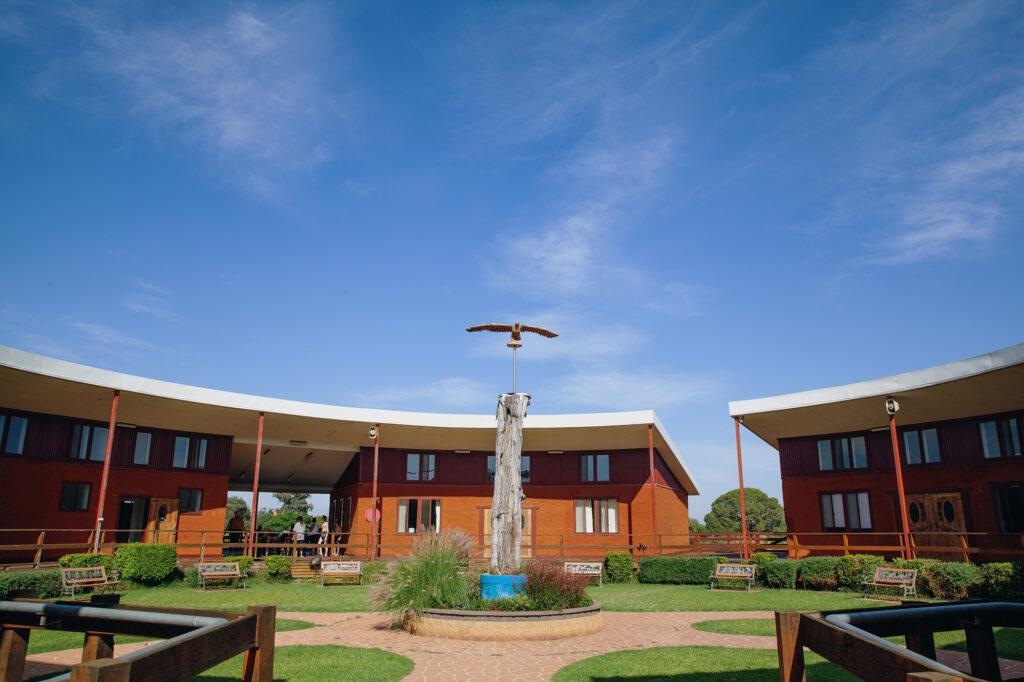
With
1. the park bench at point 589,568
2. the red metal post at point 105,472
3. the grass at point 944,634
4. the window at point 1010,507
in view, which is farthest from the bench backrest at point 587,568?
the red metal post at point 105,472

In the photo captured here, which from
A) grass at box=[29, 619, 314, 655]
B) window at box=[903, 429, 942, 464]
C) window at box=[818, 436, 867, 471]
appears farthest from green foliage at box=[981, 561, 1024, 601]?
grass at box=[29, 619, 314, 655]

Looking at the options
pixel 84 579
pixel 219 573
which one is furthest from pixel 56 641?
pixel 219 573

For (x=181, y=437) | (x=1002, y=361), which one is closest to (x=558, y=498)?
(x=181, y=437)

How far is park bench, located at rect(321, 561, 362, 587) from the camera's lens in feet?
61.8

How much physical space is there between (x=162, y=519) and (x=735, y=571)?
19050 mm

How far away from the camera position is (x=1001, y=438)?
20.8m

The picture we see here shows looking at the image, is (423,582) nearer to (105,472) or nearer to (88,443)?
(105,472)

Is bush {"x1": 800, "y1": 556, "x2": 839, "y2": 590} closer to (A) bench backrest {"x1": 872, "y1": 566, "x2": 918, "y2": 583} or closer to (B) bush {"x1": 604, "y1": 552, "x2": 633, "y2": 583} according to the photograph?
(A) bench backrest {"x1": 872, "y1": 566, "x2": 918, "y2": 583}

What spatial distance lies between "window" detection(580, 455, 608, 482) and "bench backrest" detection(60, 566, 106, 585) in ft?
57.9

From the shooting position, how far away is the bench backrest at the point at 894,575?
15.0 metres

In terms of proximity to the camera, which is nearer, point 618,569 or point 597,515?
point 618,569

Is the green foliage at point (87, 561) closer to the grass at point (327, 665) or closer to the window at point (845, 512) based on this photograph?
the grass at point (327, 665)

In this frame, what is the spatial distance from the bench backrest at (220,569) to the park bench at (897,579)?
1499cm

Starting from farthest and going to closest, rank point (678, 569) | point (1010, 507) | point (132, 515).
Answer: point (132, 515) < point (1010, 507) < point (678, 569)
